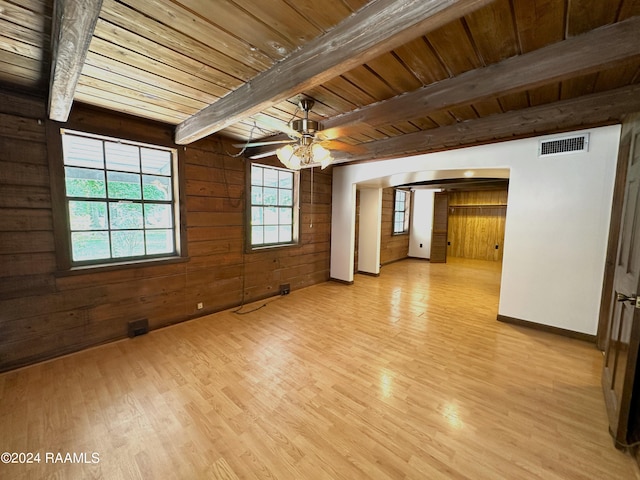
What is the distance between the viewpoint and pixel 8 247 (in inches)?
88.4

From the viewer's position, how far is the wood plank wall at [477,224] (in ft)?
26.4

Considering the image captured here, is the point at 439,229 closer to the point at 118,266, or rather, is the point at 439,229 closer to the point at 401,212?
the point at 401,212

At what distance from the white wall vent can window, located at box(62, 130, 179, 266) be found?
463 cm

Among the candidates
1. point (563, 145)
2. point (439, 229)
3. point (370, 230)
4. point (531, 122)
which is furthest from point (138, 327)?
point (439, 229)

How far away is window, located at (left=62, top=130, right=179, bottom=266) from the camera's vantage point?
2586mm

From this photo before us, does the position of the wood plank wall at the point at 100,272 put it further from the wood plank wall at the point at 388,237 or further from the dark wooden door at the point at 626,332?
the dark wooden door at the point at 626,332

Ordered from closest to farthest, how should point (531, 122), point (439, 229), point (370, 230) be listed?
point (531, 122) < point (370, 230) < point (439, 229)

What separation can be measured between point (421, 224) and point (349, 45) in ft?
24.7

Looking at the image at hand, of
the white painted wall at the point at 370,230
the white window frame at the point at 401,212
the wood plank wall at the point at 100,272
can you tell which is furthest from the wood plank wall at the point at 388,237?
the wood plank wall at the point at 100,272

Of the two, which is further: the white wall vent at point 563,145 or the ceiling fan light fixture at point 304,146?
the white wall vent at point 563,145

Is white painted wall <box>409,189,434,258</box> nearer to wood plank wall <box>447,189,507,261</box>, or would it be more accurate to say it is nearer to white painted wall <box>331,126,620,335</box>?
wood plank wall <box>447,189,507,261</box>

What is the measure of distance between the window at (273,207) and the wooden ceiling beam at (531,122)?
134cm

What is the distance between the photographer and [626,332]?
1.66 m

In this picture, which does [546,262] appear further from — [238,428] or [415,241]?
[415,241]
